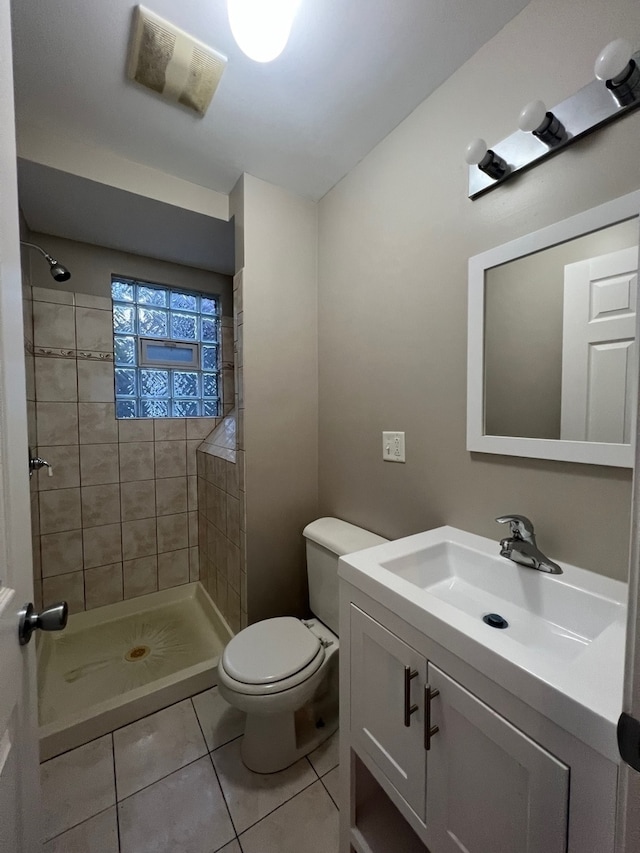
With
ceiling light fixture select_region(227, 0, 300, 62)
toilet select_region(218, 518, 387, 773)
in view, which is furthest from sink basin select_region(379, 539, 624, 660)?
ceiling light fixture select_region(227, 0, 300, 62)

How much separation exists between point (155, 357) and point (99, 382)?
0.36 meters

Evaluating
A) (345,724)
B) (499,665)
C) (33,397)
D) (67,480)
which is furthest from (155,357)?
(499,665)

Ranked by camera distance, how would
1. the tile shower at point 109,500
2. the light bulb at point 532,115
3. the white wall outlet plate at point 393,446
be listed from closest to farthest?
1. the light bulb at point 532,115
2. the white wall outlet plate at point 393,446
3. the tile shower at point 109,500

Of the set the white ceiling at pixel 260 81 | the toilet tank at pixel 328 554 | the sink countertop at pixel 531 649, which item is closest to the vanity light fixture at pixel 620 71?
the white ceiling at pixel 260 81

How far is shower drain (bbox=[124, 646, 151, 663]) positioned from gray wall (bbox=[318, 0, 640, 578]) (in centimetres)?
125

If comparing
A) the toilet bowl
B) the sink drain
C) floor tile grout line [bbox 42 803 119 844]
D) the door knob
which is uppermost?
the door knob

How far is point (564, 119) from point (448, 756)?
4.67 feet

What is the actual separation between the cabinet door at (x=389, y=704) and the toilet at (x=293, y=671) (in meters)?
0.30

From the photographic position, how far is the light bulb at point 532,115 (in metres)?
0.76

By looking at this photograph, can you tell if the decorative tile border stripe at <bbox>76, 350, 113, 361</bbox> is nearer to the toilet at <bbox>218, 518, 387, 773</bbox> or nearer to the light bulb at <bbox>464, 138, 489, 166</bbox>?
the toilet at <bbox>218, 518, 387, 773</bbox>

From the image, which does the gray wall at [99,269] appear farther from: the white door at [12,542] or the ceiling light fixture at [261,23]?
the white door at [12,542]

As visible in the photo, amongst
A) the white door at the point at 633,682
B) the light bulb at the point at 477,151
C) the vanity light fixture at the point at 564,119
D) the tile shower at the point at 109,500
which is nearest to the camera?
the white door at the point at 633,682

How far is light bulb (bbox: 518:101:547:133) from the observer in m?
0.76

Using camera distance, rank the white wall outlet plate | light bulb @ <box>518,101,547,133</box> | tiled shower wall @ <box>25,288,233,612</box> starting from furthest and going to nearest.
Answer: tiled shower wall @ <box>25,288,233,612</box>, the white wall outlet plate, light bulb @ <box>518,101,547,133</box>
